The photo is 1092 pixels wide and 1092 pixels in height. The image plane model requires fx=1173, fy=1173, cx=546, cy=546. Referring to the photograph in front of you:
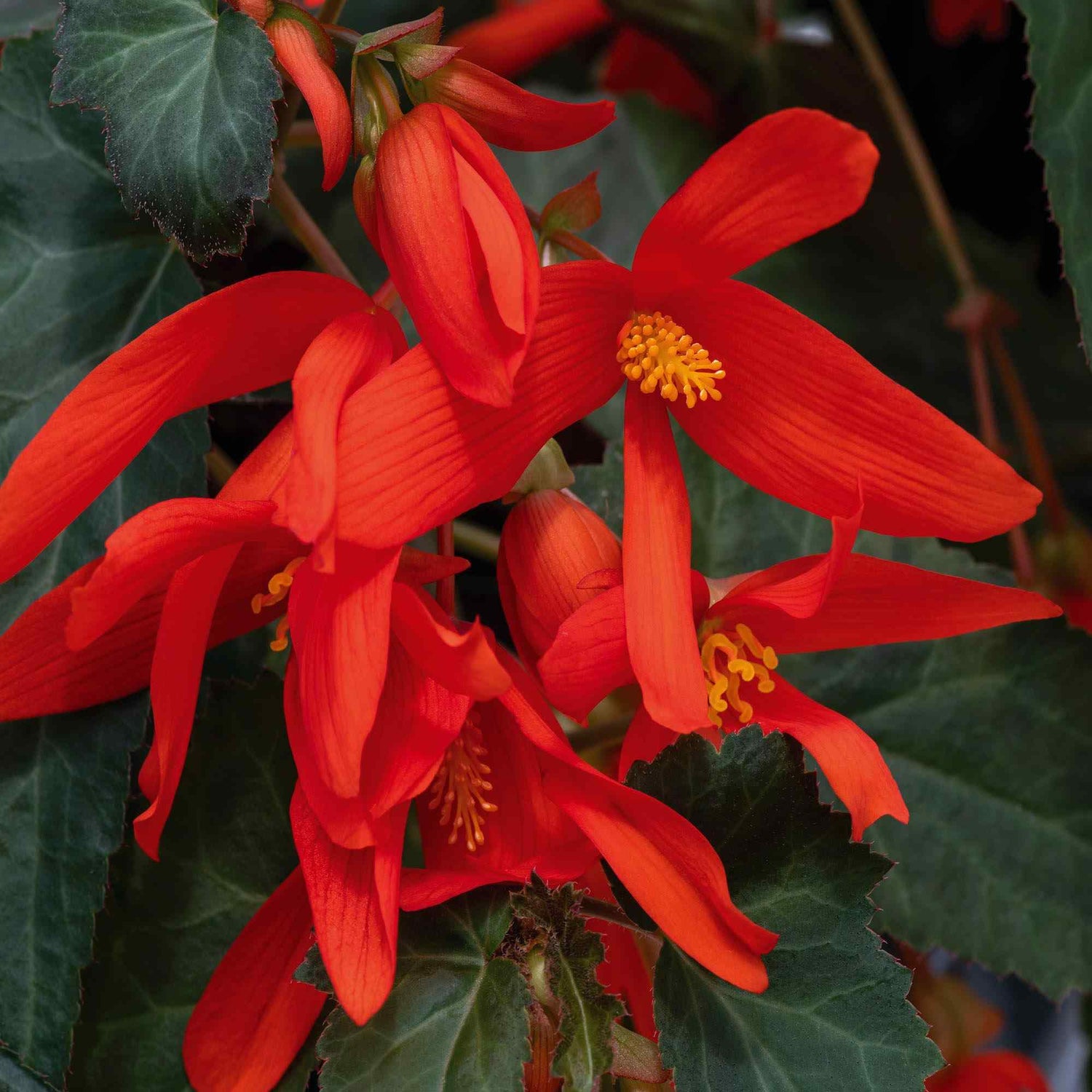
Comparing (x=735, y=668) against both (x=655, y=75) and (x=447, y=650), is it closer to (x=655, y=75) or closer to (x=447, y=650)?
(x=447, y=650)

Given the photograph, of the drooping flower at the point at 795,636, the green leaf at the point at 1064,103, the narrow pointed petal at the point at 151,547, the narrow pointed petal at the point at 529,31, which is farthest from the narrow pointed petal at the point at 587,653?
the narrow pointed petal at the point at 529,31

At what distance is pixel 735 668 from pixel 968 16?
58cm

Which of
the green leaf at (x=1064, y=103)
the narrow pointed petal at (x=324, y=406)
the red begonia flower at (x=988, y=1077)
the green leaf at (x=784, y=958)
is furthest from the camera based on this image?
the red begonia flower at (x=988, y=1077)

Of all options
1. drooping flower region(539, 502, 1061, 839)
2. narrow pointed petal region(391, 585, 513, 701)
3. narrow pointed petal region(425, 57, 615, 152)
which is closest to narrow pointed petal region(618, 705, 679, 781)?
drooping flower region(539, 502, 1061, 839)

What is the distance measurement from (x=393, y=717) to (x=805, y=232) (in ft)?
0.68

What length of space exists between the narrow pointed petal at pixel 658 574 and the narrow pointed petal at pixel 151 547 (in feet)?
0.41

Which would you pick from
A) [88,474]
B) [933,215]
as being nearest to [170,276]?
[88,474]

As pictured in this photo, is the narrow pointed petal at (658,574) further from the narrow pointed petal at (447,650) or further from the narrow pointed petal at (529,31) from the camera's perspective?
the narrow pointed petal at (529,31)

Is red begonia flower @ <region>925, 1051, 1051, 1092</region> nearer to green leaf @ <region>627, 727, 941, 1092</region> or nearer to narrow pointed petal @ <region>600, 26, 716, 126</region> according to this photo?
green leaf @ <region>627, 727, 941, 1092</region>

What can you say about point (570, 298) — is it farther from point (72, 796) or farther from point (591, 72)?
point (591, 72)

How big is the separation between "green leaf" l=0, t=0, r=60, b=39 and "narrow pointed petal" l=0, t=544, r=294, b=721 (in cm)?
31

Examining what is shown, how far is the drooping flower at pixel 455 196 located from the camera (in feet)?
1.16

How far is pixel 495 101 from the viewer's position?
38cm

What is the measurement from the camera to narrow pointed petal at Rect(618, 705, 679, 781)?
1.46 ft
